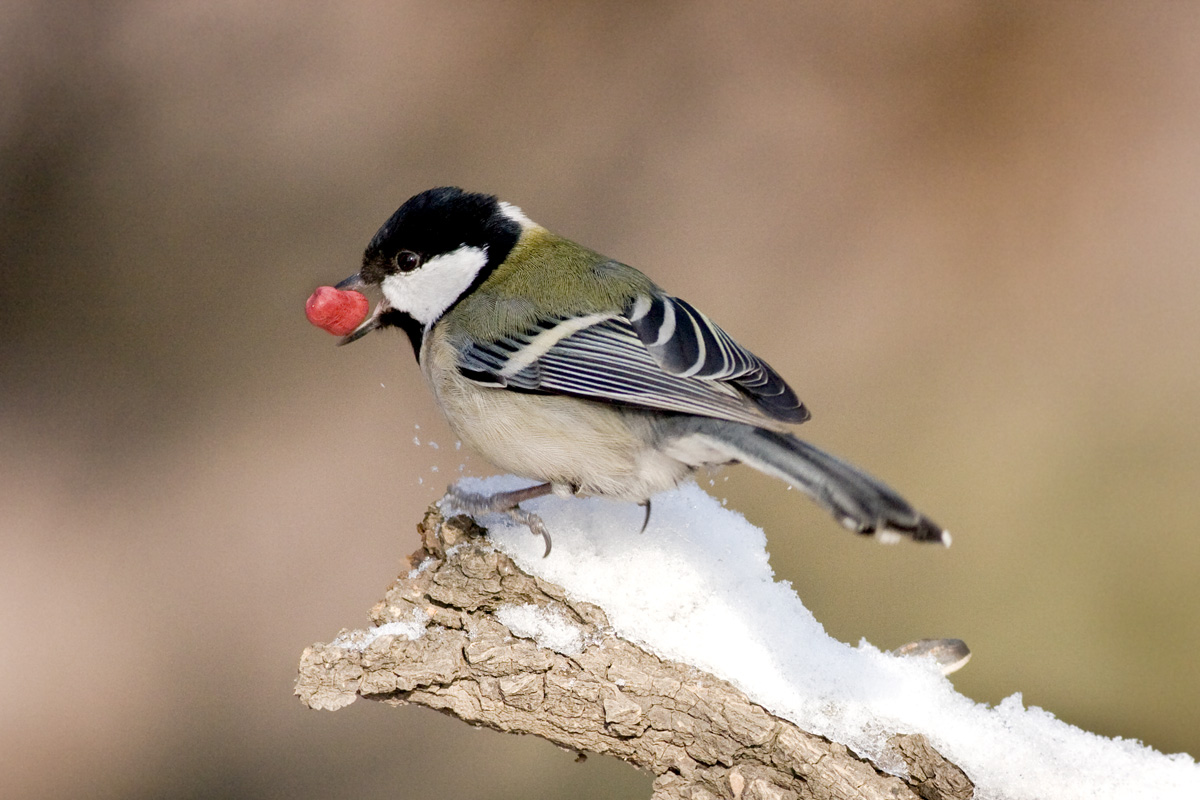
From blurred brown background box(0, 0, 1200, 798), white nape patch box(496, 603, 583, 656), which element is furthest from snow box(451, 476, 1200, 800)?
blurred brown background box(0, 0, 1200, 798)

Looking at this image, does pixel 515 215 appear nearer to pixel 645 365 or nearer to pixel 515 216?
pixel 515 216

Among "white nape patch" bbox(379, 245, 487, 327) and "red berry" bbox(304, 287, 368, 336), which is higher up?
"white nape patch" bbox(379, 245, 487, 327)

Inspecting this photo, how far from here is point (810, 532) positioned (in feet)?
11.4

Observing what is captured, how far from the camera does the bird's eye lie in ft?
7.30

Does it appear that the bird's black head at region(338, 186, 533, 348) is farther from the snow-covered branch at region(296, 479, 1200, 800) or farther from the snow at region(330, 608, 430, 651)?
the snow at region(330, 608, 430, 651)

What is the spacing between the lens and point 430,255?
7.31ft

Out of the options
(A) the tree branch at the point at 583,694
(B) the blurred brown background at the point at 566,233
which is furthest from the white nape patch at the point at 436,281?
(B) the blurred brown background at the point at 566,233

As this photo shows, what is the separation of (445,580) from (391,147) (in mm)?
2538

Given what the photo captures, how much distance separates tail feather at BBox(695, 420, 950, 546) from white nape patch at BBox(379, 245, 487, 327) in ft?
2.57

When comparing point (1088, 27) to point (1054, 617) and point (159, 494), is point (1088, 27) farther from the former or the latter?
point (159, 494)

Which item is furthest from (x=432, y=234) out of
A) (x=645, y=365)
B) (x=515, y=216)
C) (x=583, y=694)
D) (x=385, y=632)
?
(x=583, y=694)

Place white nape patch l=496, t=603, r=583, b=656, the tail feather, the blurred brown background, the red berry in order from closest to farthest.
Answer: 1. the tail feather
2. white nape patch l=496, t=603, r=583, b=656
3. the red berry
4. the blurred brown background

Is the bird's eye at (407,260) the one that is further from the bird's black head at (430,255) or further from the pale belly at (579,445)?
the pale belly at (579,445)

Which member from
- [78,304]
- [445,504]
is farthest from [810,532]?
[78,304]
